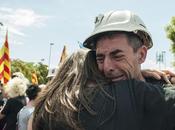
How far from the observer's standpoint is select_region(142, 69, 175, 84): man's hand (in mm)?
2986

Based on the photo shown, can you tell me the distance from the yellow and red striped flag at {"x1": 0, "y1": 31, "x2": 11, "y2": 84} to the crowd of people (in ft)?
35.5

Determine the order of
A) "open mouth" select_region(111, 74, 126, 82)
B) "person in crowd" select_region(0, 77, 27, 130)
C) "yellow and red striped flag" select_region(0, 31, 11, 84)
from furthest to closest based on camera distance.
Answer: "yellow and red striped flag" select_region(0, 31, 11, 84), "person in crowd" select_region(0, 77, 27, 130), "open mouth" select_region(111, 74, 126, 82)

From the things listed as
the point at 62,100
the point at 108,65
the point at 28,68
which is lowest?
the point at 28,68

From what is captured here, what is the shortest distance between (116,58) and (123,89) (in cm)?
26

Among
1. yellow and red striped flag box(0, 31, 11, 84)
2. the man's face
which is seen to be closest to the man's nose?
the man's face

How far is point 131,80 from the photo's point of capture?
2.49 meters

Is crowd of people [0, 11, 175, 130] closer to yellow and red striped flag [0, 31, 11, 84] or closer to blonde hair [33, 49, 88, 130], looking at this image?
blonde hair [33, 49, 88, 130]

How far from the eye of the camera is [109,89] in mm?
2467

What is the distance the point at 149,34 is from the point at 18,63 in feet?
277

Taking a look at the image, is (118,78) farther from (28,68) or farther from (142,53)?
(28,68)

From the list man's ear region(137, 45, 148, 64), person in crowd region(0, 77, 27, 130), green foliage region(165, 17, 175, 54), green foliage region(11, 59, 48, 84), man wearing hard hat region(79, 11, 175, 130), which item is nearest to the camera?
man wearing hard hat region(79, 11, 175, 130)

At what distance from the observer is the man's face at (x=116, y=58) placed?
2.62 m

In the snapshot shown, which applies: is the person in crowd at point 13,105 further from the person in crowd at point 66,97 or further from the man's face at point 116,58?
the man's face at point 116,58

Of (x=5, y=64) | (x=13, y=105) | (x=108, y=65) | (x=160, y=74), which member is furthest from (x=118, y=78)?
(x=5, y=64)
